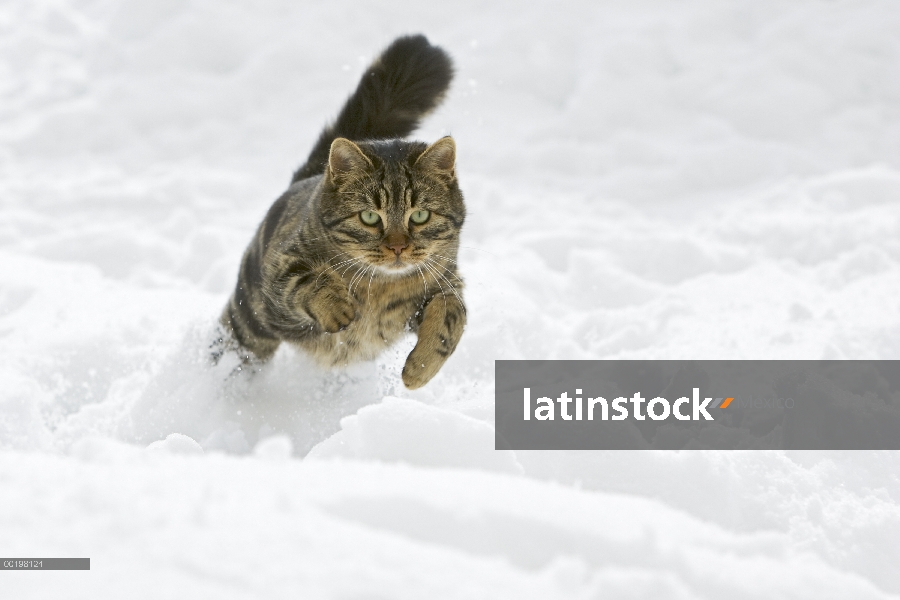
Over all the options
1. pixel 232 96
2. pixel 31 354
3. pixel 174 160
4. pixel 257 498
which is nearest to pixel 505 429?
pixel 257 498

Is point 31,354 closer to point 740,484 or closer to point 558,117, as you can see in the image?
point 740,484

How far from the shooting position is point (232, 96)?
19.5 ft

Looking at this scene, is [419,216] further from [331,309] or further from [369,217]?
[331,309]

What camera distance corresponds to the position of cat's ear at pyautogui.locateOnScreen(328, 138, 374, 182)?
7.43ft

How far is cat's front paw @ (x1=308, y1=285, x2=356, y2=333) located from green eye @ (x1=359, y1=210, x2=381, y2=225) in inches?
9.1

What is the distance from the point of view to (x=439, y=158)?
2.39 metres

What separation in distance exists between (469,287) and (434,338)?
56.2 inches

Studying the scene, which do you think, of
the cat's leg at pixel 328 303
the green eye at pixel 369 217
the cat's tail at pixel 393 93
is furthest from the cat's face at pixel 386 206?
the cat's tail at pixel 393 93

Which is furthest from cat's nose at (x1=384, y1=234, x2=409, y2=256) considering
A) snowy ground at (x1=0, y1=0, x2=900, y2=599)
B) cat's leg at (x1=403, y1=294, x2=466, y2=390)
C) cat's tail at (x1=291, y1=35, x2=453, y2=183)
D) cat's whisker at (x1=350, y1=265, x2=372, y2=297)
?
cat's tail at (x1=291, y1=35, x2=453, y2=183)

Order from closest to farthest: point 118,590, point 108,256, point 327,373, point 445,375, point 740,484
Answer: point 118,590, point 740,484, point 327,373, point 445,375, point 108,256

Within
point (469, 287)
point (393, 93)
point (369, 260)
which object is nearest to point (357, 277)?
point (369, 260)

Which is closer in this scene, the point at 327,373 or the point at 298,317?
the point at 298,317

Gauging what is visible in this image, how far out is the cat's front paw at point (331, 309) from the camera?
7.14 ft

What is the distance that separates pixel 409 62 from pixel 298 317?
3.58ft
